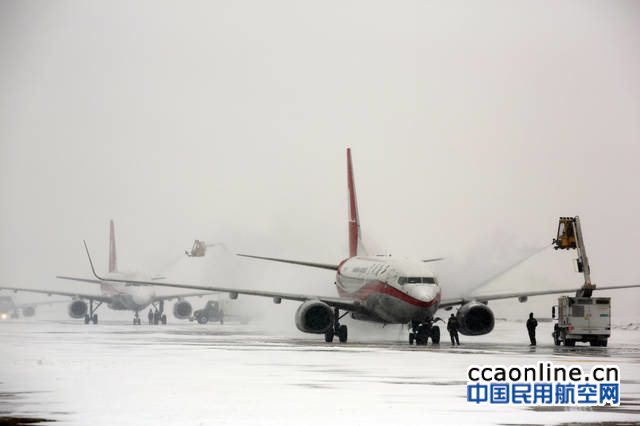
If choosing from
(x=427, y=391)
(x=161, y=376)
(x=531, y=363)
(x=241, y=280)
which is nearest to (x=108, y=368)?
(x=161, y=376)

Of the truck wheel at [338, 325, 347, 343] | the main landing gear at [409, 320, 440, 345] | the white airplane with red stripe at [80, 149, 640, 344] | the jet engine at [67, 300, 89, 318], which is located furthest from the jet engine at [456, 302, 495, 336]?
the jet engine at [67, 300, 89, 318]

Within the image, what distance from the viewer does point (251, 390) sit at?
22.6m

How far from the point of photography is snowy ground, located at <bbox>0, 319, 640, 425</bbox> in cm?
1825

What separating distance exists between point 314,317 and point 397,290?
4124 mm

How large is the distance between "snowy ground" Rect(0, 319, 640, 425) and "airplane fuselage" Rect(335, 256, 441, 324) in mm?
4304

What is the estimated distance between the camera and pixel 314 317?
1790 inches

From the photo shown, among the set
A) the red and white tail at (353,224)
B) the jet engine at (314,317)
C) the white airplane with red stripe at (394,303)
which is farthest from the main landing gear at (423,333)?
the red and white tail at (353,224)

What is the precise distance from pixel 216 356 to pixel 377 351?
7.17 meters

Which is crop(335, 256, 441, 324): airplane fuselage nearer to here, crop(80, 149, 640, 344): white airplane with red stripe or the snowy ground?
crop(80, 149, 640, 344): white airplane with red stripe

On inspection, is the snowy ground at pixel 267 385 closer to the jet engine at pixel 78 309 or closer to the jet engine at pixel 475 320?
the jet engine at pixel 475 320

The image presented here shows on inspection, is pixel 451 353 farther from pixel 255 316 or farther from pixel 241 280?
pixel 241 280

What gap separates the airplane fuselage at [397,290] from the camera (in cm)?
4334

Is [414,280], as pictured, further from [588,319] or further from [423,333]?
[588,319]

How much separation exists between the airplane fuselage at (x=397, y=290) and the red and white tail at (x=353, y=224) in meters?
9.75
